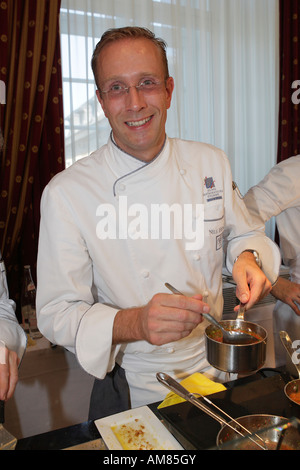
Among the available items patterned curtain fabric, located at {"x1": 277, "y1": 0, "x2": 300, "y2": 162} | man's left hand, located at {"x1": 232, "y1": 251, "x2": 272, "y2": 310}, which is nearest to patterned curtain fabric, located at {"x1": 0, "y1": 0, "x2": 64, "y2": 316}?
man's left hand, located at {"x1": 232, "y1": 251, "x2": 272, "y2": 310}

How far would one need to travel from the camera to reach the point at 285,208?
5.89 ft

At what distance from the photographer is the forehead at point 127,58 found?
3.74 ft

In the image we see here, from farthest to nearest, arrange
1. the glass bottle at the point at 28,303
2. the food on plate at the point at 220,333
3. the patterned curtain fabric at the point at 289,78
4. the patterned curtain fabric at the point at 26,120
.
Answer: the patterned curtain fabric at the point at 289,78 → the patterned curtain fabric at the point at 26,120 → the glass bottle at the point at 28,303 → the food on plate at the point at 220,333

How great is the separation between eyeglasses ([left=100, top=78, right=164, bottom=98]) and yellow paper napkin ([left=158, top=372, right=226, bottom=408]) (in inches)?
31.2

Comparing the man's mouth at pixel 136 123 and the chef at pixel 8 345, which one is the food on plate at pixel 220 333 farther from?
the man's mouth at pixel 136 123

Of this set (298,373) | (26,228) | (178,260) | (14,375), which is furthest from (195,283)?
(26,228)

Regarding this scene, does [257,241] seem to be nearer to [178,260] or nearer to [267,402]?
[178,260]

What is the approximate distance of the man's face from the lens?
1142 mm

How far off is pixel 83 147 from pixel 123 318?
1.83 m

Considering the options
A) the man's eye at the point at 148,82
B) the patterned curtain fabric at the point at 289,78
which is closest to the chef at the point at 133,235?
the man's eye at the point at 148,82

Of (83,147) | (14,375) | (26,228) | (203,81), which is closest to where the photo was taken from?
(14,375)

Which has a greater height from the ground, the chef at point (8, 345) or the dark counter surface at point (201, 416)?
the chef at point (8, 345)

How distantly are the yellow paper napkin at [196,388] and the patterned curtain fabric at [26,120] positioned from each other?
1.69 meters

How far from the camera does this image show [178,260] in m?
1.21
